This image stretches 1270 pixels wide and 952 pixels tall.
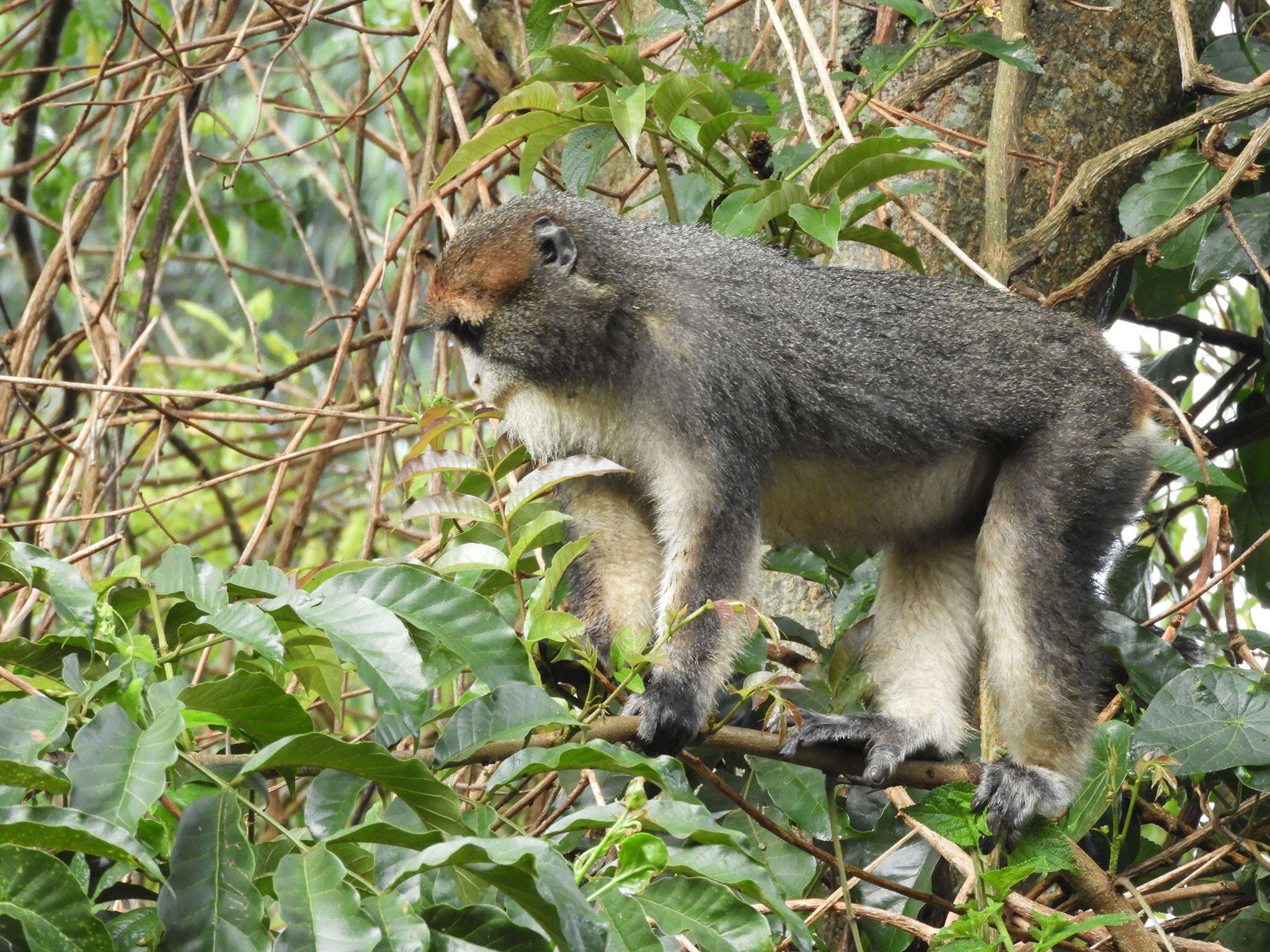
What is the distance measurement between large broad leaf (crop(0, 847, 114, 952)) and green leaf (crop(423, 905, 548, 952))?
1.24 ft

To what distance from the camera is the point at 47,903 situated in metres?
1.38

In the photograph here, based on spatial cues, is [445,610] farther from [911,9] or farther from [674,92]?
[911,9]

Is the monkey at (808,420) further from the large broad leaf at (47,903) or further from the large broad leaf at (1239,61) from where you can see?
the large broad leaf at (47,903)

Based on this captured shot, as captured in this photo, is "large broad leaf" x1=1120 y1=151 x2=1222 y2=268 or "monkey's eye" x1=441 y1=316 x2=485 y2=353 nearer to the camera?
"monkey's eye" x1=441 y1=316 x2=485 y2=353

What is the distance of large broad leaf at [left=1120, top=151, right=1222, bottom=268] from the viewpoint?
3.77 metres

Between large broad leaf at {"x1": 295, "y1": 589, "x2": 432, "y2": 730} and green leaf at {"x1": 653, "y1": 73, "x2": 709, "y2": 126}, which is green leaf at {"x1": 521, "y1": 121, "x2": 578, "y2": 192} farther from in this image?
large broad leaf at {"x1": 295, "y1": 589, "x2": 432, "y2": 730}

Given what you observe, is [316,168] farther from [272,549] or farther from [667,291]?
[667,291]

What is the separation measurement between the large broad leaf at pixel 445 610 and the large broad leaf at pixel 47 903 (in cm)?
69

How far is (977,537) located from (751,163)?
123 cm

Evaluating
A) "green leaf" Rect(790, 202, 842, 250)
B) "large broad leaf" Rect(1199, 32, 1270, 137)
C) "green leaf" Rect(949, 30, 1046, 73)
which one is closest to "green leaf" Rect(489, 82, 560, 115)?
"green leaf" Rect(790, 202, 842, 250)

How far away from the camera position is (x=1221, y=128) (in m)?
3.76

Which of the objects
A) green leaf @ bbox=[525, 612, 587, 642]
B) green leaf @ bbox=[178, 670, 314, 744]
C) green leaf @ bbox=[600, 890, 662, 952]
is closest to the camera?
green leaf @ bbox=[600, 890, 662, 952]

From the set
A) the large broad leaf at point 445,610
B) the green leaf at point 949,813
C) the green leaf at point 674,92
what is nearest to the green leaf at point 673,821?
the large broad leaf at point 445,610

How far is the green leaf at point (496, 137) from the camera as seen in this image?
10.6ft
